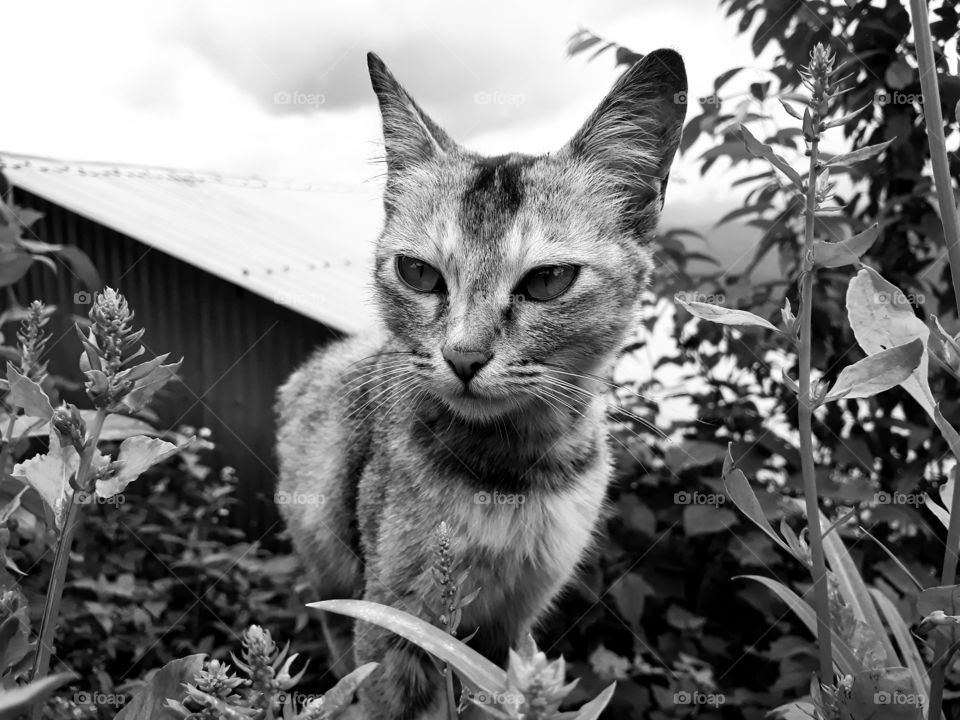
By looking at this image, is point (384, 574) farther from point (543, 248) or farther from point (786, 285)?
point (786, 285)

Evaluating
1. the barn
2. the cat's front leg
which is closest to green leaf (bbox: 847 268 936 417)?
the cat's front leg

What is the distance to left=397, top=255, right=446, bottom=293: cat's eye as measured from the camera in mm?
1935

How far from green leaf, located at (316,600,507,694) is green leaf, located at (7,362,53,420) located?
13.5 inches

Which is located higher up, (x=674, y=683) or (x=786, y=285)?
(x=786, y=285)

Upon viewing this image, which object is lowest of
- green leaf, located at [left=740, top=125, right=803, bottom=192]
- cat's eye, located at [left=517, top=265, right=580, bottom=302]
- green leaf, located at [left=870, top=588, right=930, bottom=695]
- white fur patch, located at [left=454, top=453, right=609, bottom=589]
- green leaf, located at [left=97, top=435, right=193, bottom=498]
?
white fur patch, located at [left=454, top=453, right=609, bottom=589]

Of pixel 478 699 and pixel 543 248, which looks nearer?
pixel 478 699

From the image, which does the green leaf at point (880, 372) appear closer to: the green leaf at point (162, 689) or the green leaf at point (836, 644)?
the green leaf at point (836, 644)

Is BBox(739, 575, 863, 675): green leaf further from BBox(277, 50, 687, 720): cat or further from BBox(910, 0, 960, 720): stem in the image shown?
BBox(277, 50, 687, 720): cat

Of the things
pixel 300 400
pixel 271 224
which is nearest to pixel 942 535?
pixel 300 400

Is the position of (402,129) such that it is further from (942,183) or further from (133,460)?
(133,460)

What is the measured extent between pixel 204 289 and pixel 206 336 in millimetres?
260

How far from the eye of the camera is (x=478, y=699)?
2.49 ft

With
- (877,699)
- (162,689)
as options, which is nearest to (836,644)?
(877,699)

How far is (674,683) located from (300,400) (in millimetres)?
1691
